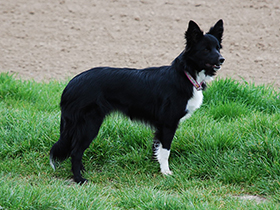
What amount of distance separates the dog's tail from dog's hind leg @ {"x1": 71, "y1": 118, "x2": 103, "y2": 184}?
0.09 m

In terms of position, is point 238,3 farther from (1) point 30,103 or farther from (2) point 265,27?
(1) point 30,103

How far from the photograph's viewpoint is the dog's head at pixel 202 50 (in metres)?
3.38

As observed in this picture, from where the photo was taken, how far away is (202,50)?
3428 mm

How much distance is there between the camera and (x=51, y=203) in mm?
2881

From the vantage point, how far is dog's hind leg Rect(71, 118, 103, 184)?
346 centimetres

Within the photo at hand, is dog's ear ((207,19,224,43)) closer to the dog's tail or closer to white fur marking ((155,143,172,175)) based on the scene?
white fur marking ((155,143,172,175))

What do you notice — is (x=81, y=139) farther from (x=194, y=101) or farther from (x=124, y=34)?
(x=124, y=34)

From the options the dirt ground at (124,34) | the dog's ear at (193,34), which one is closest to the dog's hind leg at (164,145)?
the dog's ear at (193,34)

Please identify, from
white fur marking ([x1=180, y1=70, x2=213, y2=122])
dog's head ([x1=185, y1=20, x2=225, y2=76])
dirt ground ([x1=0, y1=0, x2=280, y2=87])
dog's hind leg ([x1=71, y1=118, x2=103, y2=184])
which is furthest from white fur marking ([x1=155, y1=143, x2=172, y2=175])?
dirt ground ([x1=0, y1=0, x2=280, y2=87])

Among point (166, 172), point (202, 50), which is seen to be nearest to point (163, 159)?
point (166, 172)

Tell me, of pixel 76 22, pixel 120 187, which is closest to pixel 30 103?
pixel 120 187

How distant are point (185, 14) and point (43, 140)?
4.91 meters

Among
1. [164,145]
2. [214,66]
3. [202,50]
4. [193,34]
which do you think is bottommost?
[164,145]

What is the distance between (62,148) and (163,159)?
38.7 inches
